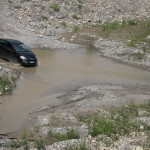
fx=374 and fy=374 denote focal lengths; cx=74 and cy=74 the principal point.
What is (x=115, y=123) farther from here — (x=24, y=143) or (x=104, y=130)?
(x=24, y=143)

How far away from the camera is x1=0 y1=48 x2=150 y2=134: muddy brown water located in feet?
62.2

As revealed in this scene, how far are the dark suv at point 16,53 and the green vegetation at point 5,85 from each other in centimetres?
500

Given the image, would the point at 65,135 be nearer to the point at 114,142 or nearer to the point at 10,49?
the point at 114,142

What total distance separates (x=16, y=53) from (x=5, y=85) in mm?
6723

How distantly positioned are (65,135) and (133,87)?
35.2 feet

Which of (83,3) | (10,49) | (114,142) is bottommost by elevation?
(114,142)

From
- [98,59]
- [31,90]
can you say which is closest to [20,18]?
[98,59]

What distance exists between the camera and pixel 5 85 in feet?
70.2

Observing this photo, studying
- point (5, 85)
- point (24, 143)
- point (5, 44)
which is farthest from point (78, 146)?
point (5, 44)

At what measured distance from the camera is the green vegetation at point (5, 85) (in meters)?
20.9

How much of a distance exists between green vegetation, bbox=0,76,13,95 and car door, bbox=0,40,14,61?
5.94 metres

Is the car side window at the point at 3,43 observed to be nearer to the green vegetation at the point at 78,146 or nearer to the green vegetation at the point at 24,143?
the green vegetation at the point at 24,143

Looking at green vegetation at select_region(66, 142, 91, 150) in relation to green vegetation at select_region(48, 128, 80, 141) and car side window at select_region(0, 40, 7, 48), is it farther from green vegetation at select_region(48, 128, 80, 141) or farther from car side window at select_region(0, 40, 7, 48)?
car side window at select_region(0, 40, 7, 48)

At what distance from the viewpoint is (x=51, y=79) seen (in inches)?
992
